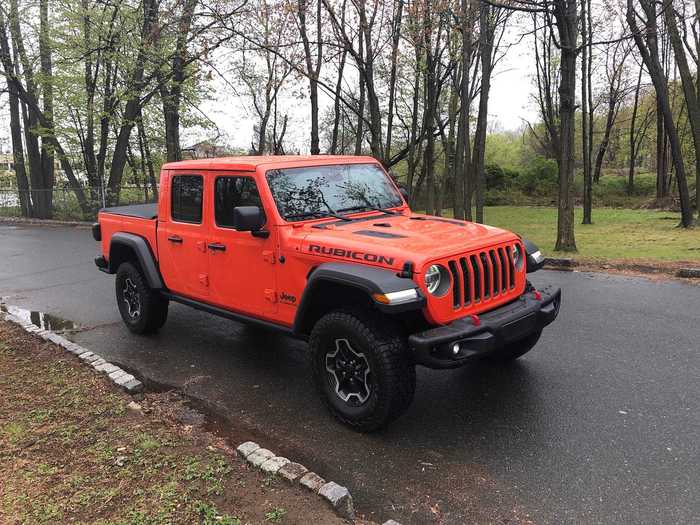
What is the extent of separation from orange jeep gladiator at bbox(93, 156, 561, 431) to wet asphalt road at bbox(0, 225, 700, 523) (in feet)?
1.31

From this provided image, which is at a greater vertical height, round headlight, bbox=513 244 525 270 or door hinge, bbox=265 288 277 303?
round headlight, bbox=513 244 525 270

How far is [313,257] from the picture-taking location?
160 inches

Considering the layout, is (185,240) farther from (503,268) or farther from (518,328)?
(518,328)

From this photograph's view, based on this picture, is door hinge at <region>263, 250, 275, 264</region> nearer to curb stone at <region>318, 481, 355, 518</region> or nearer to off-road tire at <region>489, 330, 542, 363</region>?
curb stone at <region>318, 481, 355, 518</region>

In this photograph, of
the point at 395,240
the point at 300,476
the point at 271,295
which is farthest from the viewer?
the point at 271,295

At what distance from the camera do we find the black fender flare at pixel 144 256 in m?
5.79

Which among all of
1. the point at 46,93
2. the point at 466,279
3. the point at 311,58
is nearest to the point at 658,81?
the point at 311,58

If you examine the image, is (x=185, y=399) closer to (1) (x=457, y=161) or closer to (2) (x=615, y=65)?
(1) (x=457, y=161)

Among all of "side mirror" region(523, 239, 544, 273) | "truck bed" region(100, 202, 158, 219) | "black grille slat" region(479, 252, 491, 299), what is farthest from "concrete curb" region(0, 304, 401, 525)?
"side mirror" region(523, 239, 544, 273)

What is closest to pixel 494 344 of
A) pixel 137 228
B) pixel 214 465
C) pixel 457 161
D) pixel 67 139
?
pixel 214 465

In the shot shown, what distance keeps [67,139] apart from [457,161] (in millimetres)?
17464

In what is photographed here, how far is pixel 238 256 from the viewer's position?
471 centimetres

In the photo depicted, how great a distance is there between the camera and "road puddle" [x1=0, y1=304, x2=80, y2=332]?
22.6 ft

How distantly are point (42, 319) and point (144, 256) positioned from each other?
255 centimetres
